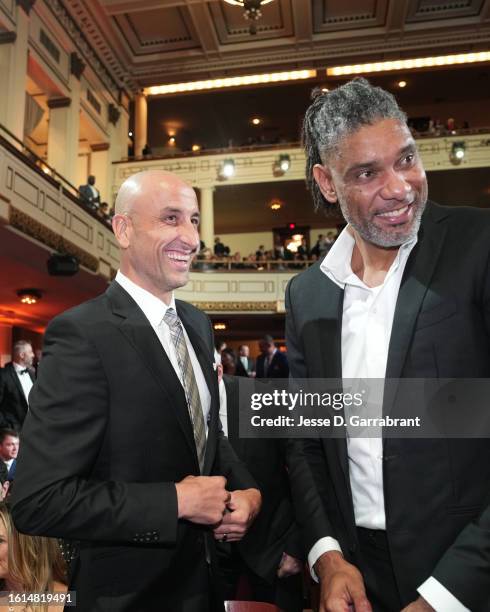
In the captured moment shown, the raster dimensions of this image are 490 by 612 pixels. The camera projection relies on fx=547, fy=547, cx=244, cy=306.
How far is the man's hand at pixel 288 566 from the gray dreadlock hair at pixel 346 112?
126cm

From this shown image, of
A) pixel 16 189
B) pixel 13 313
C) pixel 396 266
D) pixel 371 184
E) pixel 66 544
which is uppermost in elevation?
pixel 16 189

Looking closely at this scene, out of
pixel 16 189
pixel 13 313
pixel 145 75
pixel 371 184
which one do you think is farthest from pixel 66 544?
pixel 145 75

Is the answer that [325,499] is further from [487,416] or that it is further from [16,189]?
[16,189]

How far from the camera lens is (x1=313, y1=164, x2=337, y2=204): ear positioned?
163 cm

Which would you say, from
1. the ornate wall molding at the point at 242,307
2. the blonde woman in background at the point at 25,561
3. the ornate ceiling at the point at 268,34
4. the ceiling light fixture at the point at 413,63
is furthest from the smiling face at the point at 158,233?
the ceiling light fixture at the point at 413,63

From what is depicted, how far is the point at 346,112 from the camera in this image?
1.51 metres

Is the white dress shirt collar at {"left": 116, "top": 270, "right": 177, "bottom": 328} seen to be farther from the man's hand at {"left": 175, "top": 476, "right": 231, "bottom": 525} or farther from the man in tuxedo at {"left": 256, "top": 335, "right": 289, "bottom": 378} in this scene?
the man in tuxedo at {"left": 256, "top": 335, "right": 289, "bottom": 378}

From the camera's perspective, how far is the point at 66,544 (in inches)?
107

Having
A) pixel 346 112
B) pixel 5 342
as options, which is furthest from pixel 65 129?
pixel 346 112

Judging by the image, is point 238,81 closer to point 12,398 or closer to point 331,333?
point 12,398

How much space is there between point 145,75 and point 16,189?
1026 cm

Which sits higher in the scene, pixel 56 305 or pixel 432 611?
pixel 56 305

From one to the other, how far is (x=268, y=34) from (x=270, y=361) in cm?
1086

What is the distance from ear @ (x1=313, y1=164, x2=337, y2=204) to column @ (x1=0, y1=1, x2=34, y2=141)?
35.7ft
